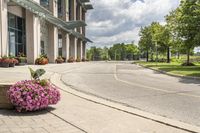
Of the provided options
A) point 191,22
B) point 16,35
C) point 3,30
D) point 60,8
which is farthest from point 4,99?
point 60,8

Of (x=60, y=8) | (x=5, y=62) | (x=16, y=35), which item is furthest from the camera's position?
(x=60, y=8)

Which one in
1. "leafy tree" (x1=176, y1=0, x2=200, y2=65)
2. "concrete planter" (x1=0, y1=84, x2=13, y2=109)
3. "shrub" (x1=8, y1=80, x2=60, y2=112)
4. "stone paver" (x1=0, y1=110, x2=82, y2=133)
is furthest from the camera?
"leafy tree" (x1=176, y1=0, x2=200, y2=65)

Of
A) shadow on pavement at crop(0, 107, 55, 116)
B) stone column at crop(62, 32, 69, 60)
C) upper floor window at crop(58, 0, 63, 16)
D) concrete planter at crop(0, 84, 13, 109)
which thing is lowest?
shadow on pavement at crop(0, 107, 55, 116)

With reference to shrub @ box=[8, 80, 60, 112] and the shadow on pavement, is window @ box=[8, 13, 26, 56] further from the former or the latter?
shrub @ box=[8, 80, 60, 112]

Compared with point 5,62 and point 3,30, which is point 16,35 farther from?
point 5,62

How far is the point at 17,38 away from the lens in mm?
39281

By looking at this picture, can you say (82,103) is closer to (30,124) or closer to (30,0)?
(30,124)

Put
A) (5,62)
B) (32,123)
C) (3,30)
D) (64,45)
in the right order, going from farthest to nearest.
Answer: (64,45)
(3,30)
(5,62)
(32,123)

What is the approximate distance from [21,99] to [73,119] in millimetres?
1444

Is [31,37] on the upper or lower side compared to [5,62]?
upper

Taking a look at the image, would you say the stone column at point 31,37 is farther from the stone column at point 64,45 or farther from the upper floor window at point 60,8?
the stone column at point 64,45

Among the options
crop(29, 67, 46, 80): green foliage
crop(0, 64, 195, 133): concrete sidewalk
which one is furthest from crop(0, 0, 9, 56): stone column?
crop(0, 64, 195, 133): concrete sidewalk

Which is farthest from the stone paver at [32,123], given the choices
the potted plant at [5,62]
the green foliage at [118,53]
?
the green foliage at [118,53]

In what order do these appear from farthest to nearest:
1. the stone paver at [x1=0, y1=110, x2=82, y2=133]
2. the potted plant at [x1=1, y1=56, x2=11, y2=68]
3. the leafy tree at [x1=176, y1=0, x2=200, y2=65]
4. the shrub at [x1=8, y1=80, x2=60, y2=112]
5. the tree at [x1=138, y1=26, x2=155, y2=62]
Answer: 1. the tree at [x1=138, y1=26, x2=155, y2=62]
2. the leafy tree at [x1=176, y1=0, x2=200, y2=65]
3. the potted plant at [x1=1, y1=56, x2=11, y2=68]
4. the shrub at [x1=8, y1=80, x2=60, y2=112]
5. the stone paver at [x1=0, y1=110, x2=82, y2=133]
